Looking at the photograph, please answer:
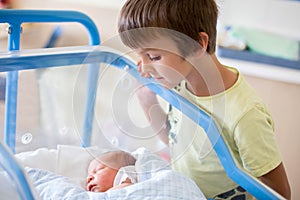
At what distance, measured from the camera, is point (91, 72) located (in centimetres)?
129

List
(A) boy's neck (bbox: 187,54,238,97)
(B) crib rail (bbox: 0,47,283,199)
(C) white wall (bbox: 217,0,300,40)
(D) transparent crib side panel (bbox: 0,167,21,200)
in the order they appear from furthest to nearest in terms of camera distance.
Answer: (C) white wall (bbox: 217,0,300,40) → (A) boy's neck (bbox: 187,54,238,97) → (B) crib rail (bbox: 0,47,283,199) → (D) transparent crib side panel (bbox: 0,167,21,200)

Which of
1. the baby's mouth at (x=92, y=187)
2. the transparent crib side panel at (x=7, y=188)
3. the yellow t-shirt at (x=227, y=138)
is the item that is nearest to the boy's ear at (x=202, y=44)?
the yellow t-shirt at (x=227, y=138)

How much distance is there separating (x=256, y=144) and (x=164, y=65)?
253 millimetres

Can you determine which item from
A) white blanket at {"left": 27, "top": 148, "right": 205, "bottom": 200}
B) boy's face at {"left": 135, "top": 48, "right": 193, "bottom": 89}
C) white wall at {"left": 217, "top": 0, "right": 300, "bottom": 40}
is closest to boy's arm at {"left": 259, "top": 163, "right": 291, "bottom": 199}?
white blanket at {"left": 27, "top": 148, "right": 205, "bottom": 200}

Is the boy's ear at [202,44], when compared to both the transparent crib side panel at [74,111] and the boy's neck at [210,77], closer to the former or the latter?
the boy's neck at [210,77]

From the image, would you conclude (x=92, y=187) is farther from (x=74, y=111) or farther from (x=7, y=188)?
(x=7, y=188)

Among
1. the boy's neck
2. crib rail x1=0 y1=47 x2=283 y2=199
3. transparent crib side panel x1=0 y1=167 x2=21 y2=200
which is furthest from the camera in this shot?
the boy's neck

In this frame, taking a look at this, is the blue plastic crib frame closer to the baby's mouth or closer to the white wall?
the baby's mouth

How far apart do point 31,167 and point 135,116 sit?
0.28 m

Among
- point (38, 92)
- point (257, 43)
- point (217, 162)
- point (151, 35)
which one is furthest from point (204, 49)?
point (257, 43)

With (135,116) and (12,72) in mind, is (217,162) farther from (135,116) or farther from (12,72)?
(12,72)

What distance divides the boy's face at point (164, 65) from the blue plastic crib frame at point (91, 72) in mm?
89

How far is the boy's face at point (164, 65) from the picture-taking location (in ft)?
3.30

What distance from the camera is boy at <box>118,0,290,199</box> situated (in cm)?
99
